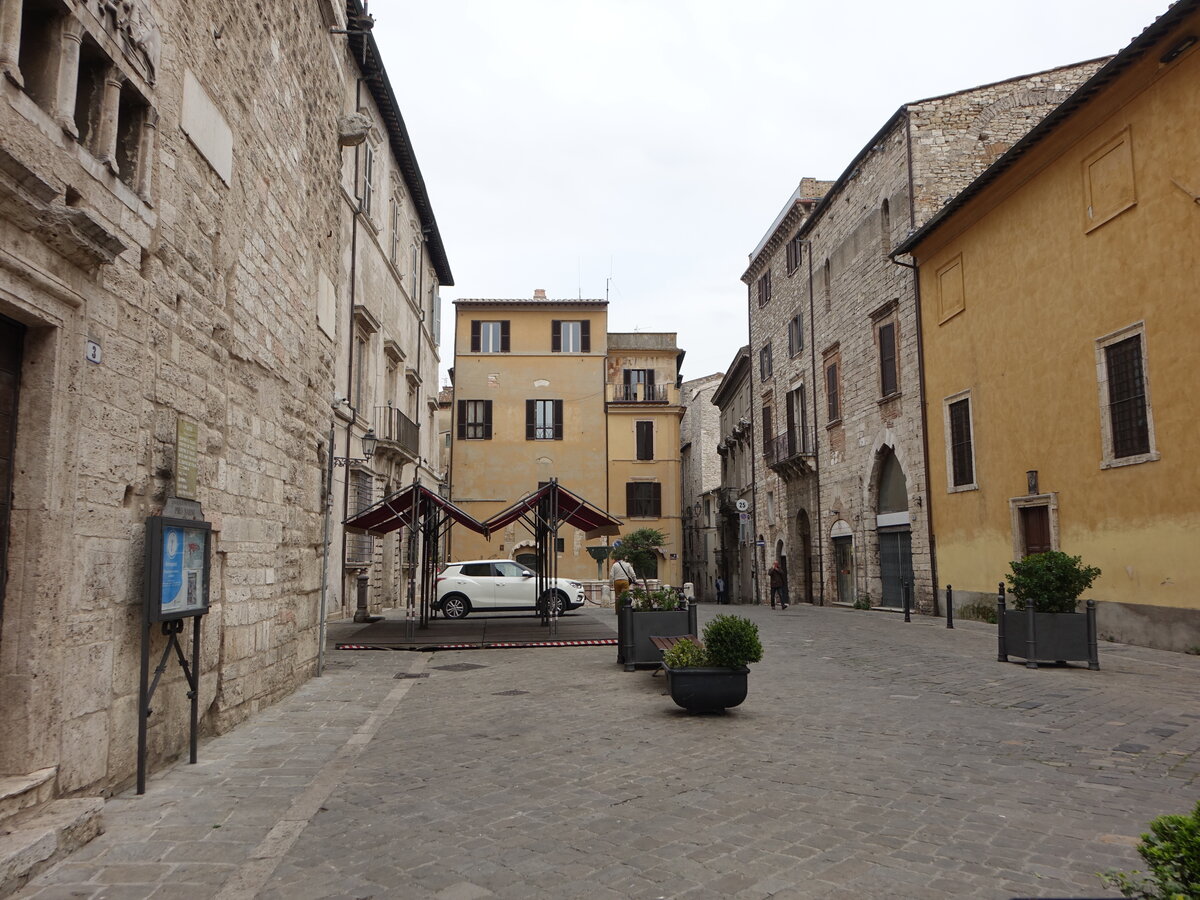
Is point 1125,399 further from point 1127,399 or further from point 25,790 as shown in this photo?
point 25,790

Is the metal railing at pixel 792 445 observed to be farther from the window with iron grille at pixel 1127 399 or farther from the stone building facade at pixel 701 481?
the window with iron grille at pixel 1127 399

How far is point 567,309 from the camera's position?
38.7m

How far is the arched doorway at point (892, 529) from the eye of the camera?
21.7m

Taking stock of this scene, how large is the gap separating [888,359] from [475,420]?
19962 millimetres

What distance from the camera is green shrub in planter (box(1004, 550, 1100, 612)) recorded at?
10.7m

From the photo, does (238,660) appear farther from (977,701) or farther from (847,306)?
(847,306)

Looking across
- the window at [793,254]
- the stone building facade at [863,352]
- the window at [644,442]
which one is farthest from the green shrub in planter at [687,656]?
the window at [644,442]

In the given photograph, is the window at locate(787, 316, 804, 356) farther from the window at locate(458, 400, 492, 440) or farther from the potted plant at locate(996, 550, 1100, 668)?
the potted plant at locate(996, 550, 1100, 668)

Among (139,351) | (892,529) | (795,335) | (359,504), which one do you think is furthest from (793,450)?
(139,351)

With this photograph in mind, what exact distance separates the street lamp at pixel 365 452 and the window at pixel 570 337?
1943 cm

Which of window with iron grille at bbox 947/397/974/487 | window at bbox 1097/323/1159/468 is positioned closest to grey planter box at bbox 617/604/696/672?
window at bbox 1097/323/1159/468

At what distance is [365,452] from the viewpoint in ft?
65.1

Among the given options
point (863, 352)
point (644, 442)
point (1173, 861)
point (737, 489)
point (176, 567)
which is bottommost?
point (1173, 861)

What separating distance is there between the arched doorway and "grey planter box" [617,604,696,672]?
11.9m
